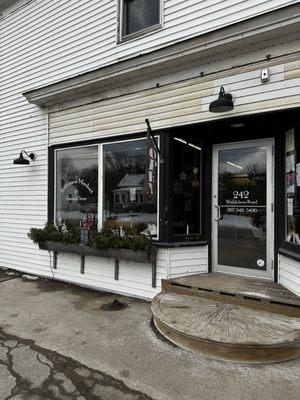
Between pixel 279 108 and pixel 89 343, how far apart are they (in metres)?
3.53

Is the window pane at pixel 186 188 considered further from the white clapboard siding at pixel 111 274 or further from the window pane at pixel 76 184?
the window pane at pixel 76 184

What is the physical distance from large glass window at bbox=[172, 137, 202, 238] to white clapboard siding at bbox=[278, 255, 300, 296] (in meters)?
1.34

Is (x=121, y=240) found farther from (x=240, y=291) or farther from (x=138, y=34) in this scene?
(x=138, y=34)

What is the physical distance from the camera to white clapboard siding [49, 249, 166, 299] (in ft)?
17.6

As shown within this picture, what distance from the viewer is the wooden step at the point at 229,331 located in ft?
11.1

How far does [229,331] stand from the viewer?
3.59 meters

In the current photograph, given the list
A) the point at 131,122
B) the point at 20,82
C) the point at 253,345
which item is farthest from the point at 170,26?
the point at 253,345

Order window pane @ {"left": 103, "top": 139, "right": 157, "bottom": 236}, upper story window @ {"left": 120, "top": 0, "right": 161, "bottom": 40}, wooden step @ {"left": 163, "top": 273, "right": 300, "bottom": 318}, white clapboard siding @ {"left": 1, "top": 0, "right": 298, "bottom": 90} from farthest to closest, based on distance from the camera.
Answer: upper story window @ {"left": 120, "top": 0, "right": 161, "bottom": 40} < window pane @ {"left": 103, "top": 139, "right": 157, "bottom": 236} < white clapboard siding @ {"left": 1, "top": 0, "right": 298, "bottom": 90} < wooden step @ {"left": 163, "top": 273, "right": 300, "bottom": 318}

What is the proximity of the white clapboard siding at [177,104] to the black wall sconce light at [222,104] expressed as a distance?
0.64ft

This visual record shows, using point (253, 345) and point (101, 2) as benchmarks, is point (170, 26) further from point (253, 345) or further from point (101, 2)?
point (253, 345)

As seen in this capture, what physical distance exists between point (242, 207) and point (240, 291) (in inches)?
54.4

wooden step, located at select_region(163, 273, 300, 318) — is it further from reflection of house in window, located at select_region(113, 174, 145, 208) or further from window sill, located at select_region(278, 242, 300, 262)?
reflection of house in window, located at select_region(113, 174, 145, 208)

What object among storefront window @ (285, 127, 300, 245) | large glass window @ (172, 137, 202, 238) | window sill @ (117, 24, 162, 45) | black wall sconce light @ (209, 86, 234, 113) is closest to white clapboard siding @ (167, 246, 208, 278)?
large glass window @ (172, 137, 202, 238)

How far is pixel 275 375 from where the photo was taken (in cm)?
319
